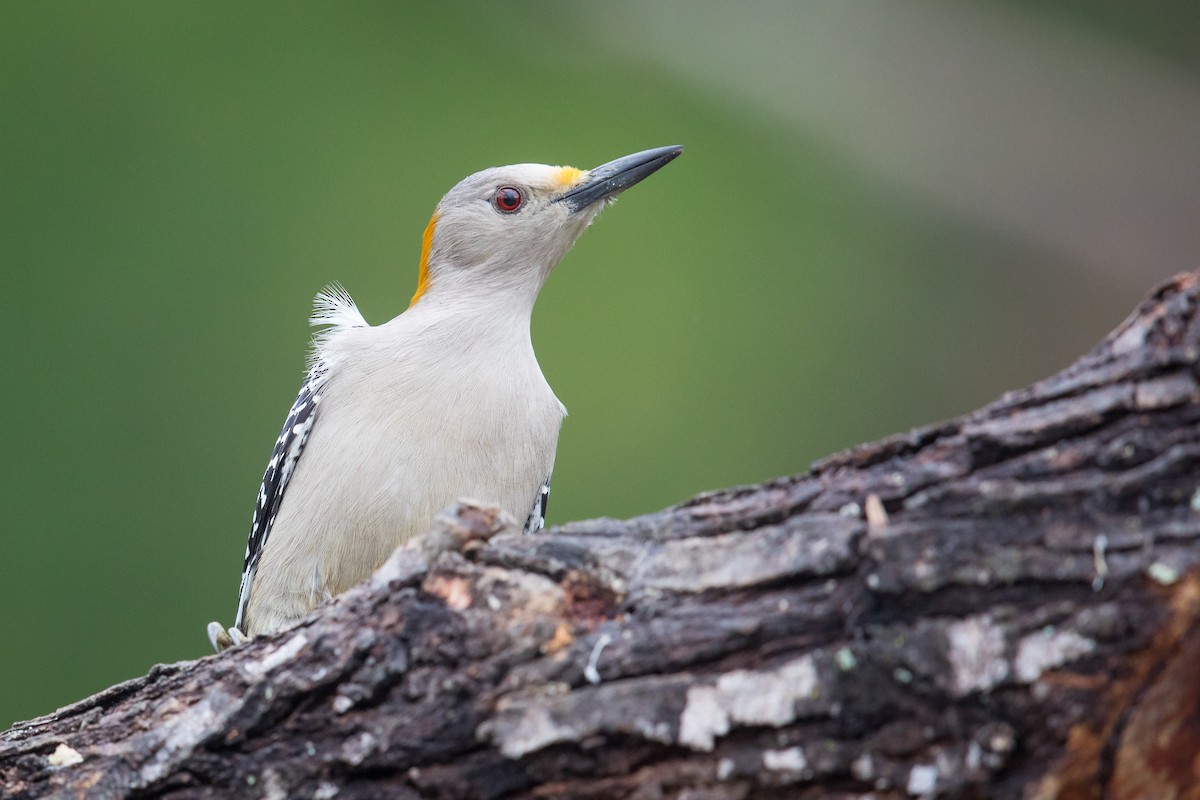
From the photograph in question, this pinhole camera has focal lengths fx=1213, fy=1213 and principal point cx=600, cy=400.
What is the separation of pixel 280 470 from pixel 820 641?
369 cm

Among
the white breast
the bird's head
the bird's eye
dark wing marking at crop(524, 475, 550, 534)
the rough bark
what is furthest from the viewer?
the bird's eye

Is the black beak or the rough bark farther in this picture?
the black beak

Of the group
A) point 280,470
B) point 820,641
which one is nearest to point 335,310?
point 280,470

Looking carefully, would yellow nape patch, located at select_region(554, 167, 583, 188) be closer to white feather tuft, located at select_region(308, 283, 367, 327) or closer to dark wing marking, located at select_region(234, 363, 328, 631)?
white feather tuft, located at select_region(308, 283, 367, 327)

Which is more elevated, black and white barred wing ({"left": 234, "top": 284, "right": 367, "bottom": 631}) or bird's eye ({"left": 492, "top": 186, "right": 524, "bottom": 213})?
bird's eye ({"left": 492, "top": 186, "right": 524, "bottom": 213})

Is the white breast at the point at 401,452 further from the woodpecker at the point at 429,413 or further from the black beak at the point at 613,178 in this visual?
the black beak at the point at 613,178

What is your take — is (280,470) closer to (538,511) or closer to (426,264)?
(538,511)

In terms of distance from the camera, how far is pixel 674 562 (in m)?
2.72

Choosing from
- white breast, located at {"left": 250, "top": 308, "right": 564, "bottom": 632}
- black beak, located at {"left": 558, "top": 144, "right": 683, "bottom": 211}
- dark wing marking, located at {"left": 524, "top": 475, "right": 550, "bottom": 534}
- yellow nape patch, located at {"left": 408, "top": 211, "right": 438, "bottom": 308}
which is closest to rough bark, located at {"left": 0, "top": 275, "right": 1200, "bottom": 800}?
white breast, located at {"left": 250, "top": 308, "right": 564, "bottom": 632}

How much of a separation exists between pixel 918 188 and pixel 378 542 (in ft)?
16.5

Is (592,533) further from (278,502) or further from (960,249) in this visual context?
(960,249)

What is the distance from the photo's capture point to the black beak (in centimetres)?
598

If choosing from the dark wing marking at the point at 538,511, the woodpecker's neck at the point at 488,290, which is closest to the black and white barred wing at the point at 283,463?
the woodpecker's neck at the point at 488,290

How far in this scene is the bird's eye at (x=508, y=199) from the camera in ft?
20.0
